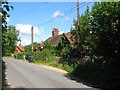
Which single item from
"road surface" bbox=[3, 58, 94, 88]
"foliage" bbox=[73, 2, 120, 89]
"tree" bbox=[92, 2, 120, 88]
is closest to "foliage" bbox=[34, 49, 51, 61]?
"road surface" bbox=[3, 58, 94, 88]

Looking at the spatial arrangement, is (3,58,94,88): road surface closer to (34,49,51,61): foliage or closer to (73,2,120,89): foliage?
(73,2,120,89): foliage

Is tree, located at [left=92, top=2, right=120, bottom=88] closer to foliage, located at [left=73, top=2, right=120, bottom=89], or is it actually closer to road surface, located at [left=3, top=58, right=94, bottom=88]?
foliage, located at [left=73, top=2, right=120, bottom=89]

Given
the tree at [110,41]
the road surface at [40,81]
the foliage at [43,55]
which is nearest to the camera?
the tree at [110,41]

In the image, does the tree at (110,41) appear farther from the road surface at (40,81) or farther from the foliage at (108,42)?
the road surface at (40,81)

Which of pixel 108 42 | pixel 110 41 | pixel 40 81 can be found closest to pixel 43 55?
pixel 40 81

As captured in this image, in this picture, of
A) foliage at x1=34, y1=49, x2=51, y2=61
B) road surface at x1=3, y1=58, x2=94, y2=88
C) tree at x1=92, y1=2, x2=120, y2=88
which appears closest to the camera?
tree at x1=92, y1=2, x2=120, y2=88

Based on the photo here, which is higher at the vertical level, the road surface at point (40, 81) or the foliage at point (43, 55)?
the foliage at point (43, 55)

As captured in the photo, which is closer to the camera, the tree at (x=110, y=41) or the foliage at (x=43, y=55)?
the tree at (x=110, y=41)

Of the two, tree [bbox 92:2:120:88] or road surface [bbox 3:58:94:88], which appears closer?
tree [bbox 92:2:120:88]

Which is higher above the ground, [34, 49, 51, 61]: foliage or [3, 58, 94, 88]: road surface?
[34, 49, 51, 61]: foliage

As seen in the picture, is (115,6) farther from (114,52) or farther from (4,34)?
(4,34)

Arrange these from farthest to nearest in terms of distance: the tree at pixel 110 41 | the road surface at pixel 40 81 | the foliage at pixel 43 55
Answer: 1. the foliage at pixel 43 55
2. the road surface at pixel 40 81
3. the tree at pixel 110 41

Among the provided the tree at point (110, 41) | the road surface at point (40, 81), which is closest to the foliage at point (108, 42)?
the tree at point (110, 41)

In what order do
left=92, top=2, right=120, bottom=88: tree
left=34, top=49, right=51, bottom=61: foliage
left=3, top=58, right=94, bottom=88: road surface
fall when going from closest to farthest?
1. left=92, top=2, right=120, bottom=88: tree
2. left=3, top=58, right=94, bottom=88: road surface
3. left=34, top=49, right=51, bottom=61: foliage
